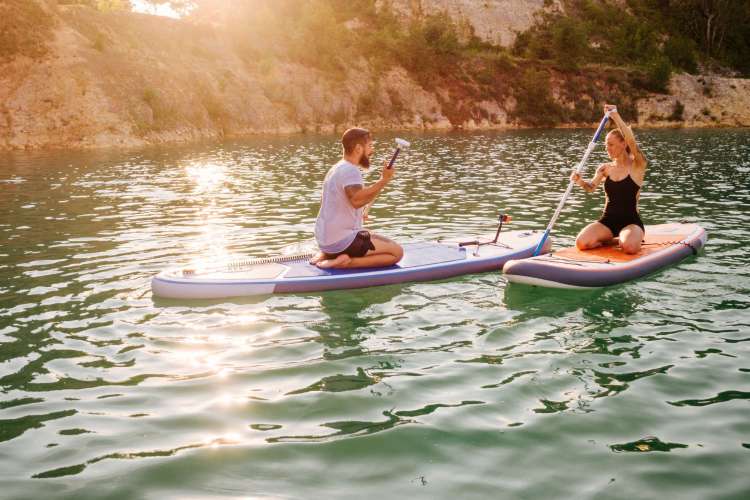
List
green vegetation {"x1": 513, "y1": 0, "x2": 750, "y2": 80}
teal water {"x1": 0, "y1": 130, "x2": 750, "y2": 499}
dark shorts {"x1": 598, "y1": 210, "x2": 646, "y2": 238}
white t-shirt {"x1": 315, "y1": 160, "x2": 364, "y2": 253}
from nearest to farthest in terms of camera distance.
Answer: teal water {"x1": 0, "y1": 130, "x2": 750, "y2": 499} → white t-shirt {"x1": 315, "y1": 160, "x2": 364, "y2": 253} → dark shorts {"x1": 598, "y1": 210, "x2": 646, "y2": 238} → green vegetation {"x1": 513, "y1": 0, "x2": 750, "y2": 80}

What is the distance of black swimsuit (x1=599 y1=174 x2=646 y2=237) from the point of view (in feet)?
32.6

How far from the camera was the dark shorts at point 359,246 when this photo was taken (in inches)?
359

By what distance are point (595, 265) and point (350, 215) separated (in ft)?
11.7

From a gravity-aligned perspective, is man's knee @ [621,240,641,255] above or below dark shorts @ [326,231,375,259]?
Result: below

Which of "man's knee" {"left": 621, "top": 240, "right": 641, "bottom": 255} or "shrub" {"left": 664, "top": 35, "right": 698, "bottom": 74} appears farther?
"shrub" {"left": 664, "top": 35, "right": 698, "bottom": 74}

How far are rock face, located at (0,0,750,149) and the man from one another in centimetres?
3359

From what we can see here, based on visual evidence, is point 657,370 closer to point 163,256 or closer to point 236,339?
point 236,339

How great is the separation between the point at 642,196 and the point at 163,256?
13.7 meters

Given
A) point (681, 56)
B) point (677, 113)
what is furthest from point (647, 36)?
point (677, 113)

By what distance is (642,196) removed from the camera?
1825 centimetres

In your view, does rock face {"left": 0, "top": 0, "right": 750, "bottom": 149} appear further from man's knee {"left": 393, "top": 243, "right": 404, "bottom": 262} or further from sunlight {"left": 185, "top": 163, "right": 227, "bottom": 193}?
man's knee {"left": 393, "top": 243, "right": 404, "bottom": 262}

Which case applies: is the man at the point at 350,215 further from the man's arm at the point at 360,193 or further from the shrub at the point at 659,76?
the shrub at the point at 659,76

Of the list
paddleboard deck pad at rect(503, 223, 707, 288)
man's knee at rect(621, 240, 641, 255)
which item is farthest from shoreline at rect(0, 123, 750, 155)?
man's knee at rect(621, 240, 641, 255)

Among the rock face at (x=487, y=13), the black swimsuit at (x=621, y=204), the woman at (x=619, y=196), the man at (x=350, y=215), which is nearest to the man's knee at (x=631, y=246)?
the woman at (x=619, y=196)
